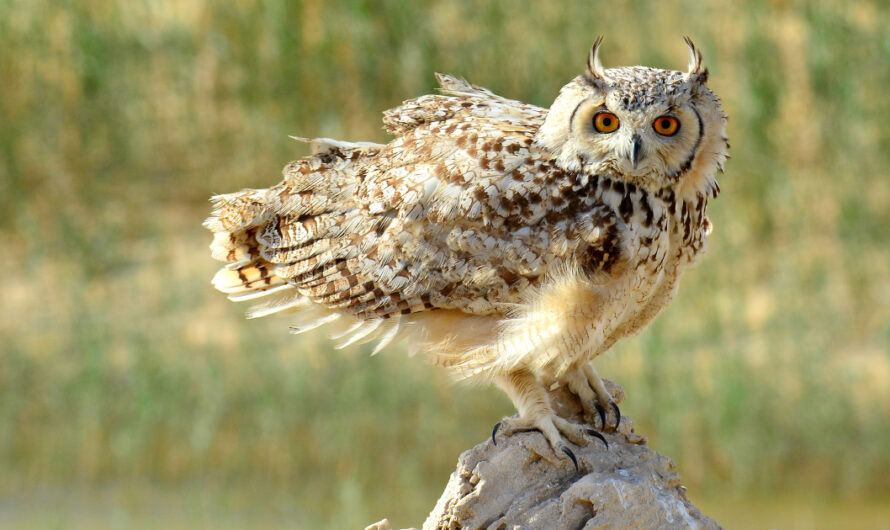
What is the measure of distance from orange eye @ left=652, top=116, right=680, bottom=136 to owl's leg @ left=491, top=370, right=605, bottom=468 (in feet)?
2.00

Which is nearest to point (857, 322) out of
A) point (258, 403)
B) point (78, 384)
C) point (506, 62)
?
point (506, 62)

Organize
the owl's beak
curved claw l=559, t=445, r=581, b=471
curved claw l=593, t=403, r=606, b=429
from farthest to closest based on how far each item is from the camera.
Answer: curved claw l=593, t=403, r=606, b=429 < curved claw l=559, t=445, r=581, b=471 < the owl's beak

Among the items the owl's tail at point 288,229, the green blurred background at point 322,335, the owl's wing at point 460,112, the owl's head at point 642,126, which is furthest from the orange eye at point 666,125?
the green blurred background at point 322,335

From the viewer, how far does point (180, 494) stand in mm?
5203

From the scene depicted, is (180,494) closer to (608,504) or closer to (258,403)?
(258,403)

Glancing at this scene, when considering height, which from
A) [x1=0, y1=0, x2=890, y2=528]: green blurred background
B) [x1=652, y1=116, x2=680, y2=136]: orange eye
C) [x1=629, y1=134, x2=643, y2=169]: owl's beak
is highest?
[x1=652, y1=116, x2=680, y2=136]: orange eye

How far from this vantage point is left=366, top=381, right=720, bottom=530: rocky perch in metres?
2.41

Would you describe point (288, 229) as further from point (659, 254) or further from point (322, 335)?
point (322, 335)

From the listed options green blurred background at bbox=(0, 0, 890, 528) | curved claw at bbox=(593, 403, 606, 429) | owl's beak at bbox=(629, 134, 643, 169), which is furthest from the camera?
green blurred background at bbox=(0, 0, 890, 528)

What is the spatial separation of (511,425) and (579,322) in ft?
0.87

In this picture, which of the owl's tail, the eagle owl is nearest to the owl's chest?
the eagle owl

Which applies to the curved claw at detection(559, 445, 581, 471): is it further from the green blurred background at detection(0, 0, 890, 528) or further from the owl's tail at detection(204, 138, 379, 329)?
the green blurred background at detection(0, 0, 890, 528)

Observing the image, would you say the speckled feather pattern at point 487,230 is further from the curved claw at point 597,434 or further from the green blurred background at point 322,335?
the green blurred background at point 322,335

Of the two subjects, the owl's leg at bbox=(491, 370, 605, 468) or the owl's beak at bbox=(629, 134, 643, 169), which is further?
the owl's leg at bbox=(491, 370, 605, 468)
